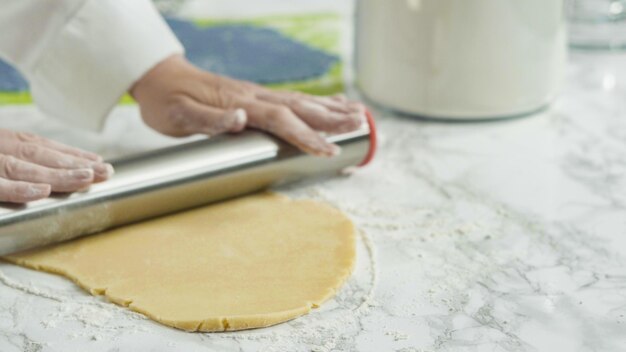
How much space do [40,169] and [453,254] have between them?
0.39m

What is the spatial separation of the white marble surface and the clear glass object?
241 millimetres

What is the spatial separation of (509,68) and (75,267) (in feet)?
1.89

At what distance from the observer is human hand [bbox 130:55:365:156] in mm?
952

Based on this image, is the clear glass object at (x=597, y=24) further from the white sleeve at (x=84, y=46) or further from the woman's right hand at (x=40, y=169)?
the woman's right hand at (x=40, y=169)

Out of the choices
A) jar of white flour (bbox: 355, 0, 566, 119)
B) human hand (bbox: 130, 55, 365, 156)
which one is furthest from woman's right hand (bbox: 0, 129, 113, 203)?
jar of white flour (bbox: 355, 0, 566, 119)

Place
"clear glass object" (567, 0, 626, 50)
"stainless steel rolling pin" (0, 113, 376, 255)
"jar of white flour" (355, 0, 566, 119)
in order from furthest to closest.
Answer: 1. "clear glass object" (567, 0, 626, 50)
2. "jar of white flour" (355, 0, 566, 119)
3. "stainless steel rolling pin" (0, 113, 376, 255)

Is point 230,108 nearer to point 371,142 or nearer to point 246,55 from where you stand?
point 371,142

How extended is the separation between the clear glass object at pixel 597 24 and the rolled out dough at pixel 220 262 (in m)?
0.68

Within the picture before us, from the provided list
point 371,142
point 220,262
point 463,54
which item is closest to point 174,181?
point 220,262

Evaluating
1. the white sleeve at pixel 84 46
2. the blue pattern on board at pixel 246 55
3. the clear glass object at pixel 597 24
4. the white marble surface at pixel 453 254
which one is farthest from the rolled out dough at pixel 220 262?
the clear glass object at pixel 597 24

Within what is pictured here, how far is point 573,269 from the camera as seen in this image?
2.65 ft

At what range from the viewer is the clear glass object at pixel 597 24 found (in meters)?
1.38

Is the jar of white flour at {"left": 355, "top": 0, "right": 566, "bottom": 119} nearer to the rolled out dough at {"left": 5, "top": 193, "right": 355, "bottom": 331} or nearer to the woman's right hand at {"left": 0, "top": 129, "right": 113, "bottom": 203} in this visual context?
the rolled out dough at {"left": 5, "top": 193, "right": 355, "bottom": 331}

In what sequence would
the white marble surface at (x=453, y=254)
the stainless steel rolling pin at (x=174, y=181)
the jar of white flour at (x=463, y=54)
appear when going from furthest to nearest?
the jar of white flour at (x=463, y=54)
the stainless steel rolling pin at (x=174, y=181)
the white marble surface at (x=453, y=254)
